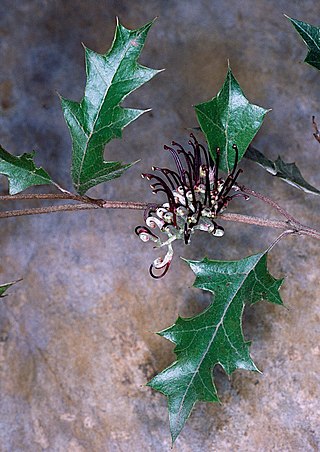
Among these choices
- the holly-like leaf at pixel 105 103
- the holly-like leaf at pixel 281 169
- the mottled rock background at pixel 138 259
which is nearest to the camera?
the holly-like leaf at pixel 105 103

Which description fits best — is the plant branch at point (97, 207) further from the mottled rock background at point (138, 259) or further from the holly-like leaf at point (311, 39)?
the mottled rock background at point (138, 259)

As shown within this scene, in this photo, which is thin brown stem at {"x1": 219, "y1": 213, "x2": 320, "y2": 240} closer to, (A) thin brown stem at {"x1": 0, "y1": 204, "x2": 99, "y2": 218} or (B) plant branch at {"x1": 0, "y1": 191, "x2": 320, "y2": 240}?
(B) plant branch at {"x1": 0, "y1": 191, "x2": 320, "y2": 240}

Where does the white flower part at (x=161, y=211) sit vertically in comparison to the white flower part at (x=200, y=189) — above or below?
below

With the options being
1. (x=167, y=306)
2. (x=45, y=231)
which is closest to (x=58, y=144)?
(x=45, y=231)

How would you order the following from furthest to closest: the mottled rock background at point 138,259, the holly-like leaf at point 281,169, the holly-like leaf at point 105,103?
1. the mottled rock background at point 138,259
2. the holly-like leaf at point 281,169
3. the holly-like leaf at point 105,103

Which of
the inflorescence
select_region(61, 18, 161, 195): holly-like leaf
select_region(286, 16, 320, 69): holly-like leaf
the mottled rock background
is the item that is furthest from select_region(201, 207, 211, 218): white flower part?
the mottled rock background

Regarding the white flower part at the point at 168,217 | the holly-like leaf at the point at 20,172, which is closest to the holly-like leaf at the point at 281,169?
the white flower part at the point at 168,217
